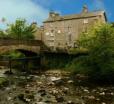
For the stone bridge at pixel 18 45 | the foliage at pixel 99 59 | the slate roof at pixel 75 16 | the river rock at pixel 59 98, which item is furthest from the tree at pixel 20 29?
the river rock at pixel 59 98

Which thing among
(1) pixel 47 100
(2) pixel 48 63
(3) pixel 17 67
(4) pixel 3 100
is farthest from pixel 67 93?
(2) pixel 48 63

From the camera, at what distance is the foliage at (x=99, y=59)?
3803cm

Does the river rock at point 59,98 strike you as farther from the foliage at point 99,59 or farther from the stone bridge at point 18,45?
the stone bridge at point 18,45

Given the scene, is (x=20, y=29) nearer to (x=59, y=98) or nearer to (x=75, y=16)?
(x=75, y=16)

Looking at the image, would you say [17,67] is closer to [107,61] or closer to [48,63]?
[48,63]

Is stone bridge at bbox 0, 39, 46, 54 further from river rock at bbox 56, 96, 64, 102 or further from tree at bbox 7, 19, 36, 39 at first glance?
river rock at bbox 56, 96, 64, 102

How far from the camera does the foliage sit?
3803cm

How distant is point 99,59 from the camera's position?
127 ft

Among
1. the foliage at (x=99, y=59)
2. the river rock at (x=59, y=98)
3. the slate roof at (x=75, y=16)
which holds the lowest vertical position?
the river rock at (x=59, y=98)

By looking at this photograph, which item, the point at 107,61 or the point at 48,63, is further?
the point at 48,63

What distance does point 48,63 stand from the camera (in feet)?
210

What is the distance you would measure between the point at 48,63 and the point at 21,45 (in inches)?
359

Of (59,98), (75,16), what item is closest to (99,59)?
(59,98)

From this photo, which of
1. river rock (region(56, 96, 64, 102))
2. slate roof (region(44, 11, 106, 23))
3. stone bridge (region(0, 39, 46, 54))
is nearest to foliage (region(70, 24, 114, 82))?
river rock (region(56, 96, 64, 102))
